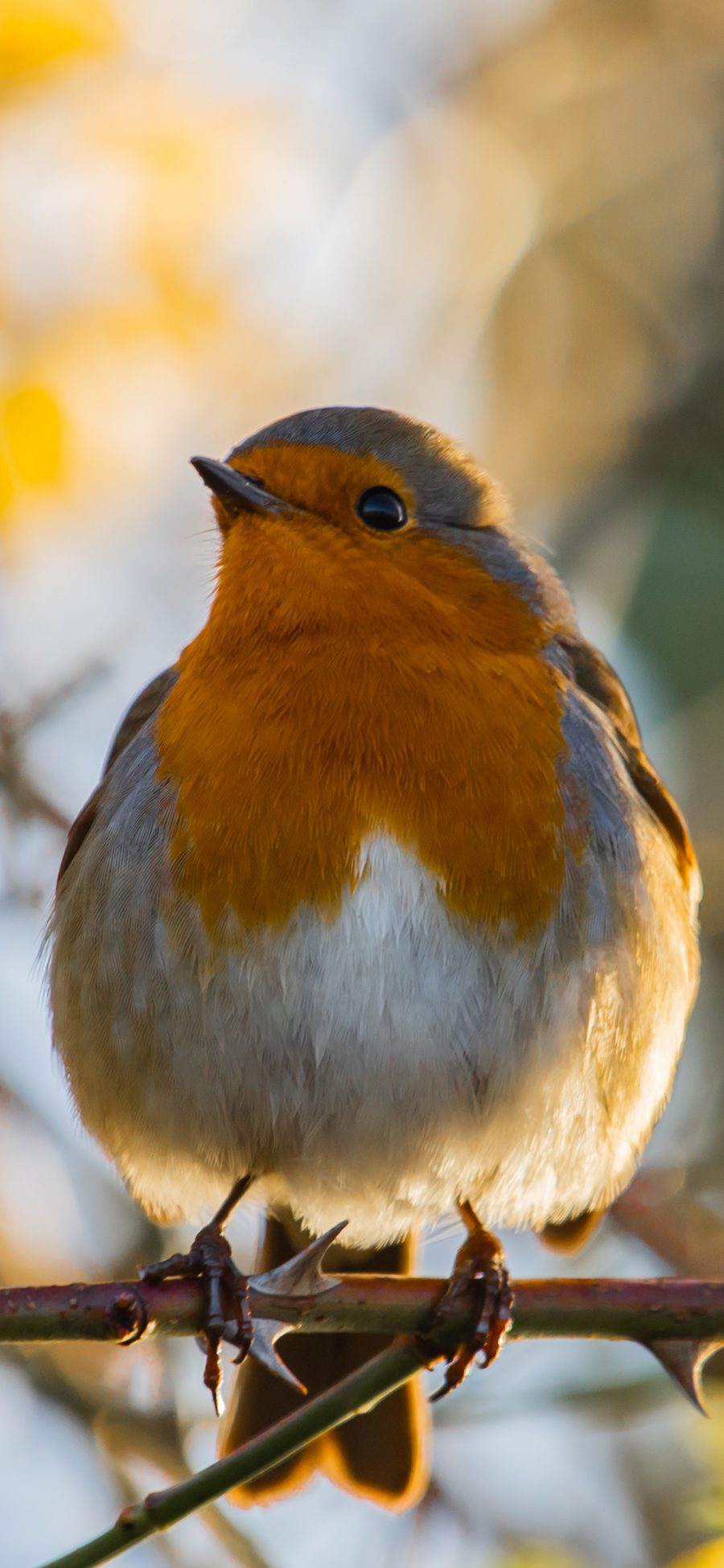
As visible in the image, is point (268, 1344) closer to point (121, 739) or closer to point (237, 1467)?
point (237, 1467)

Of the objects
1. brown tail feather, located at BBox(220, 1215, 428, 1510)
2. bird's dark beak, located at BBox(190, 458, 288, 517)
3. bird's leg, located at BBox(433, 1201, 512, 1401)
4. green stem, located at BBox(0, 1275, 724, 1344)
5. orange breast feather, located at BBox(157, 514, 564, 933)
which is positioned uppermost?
bird's dark beak, located at BBox(190, 458, 288, 517)

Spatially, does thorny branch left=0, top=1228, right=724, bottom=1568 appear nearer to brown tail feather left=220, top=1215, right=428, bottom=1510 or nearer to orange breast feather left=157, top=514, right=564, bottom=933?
orange breast feather left=157, top=514, right=564, bottom=933

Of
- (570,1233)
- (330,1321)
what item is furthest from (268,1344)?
(570,1233)

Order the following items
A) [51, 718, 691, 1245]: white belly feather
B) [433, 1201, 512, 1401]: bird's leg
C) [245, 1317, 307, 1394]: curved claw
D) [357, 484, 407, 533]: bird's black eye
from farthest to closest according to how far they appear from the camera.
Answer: [357, 484, 407, 533]: bird's black eye
[51, 718, 691, 1245]: white belly feather
[433, 1201, 512, 1401]: bird's leg
[245, 1317, 307, 1394]: curved claw

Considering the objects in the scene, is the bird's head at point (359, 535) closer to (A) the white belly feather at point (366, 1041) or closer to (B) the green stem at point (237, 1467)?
(A) the white belly feather at point (366, 1041)

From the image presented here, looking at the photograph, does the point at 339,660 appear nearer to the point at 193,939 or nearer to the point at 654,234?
the point at 193,939

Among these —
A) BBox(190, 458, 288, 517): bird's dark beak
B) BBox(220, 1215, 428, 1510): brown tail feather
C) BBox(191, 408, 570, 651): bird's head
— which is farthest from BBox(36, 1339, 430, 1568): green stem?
BBox(190, 458, 288, 517): bird's dark beak
